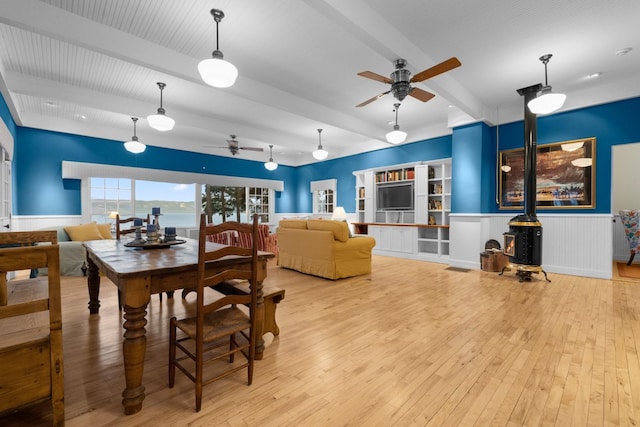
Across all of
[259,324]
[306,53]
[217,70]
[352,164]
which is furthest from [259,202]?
[259,324]

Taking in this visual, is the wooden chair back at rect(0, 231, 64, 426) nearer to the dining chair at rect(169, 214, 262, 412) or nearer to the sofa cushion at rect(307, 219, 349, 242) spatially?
the dining chair at rect(169, 214, 262, 412)

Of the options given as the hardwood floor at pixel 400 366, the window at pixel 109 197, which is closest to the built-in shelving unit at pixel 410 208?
the hardwood floor at pixel 400 366

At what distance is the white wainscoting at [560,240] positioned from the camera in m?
4.45

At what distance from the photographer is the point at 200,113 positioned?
18.0ft

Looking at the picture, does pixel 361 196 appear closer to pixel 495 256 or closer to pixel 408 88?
pixel 495 256

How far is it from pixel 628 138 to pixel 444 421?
17.7 feet

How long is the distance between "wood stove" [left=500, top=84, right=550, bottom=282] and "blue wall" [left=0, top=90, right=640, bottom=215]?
0.82m

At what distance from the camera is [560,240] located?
4836mm

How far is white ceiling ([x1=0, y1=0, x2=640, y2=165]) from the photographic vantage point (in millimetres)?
2660

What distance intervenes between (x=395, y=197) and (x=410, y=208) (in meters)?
0.52

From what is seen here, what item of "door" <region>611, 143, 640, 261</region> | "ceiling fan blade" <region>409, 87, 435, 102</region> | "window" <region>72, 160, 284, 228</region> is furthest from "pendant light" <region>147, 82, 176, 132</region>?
"door" <region>611, 143, 640, 261</region>

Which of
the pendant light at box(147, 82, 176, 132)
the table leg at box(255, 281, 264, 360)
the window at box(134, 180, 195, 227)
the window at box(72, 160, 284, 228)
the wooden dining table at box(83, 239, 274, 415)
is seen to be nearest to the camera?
the wooden dining table at box(83, 239, 274, 415)

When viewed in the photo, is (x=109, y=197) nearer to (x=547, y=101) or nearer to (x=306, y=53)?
(x=306, y=53)

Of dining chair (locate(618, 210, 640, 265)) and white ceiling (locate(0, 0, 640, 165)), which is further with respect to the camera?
dining chair (locate(618, 210, 640, 265))
